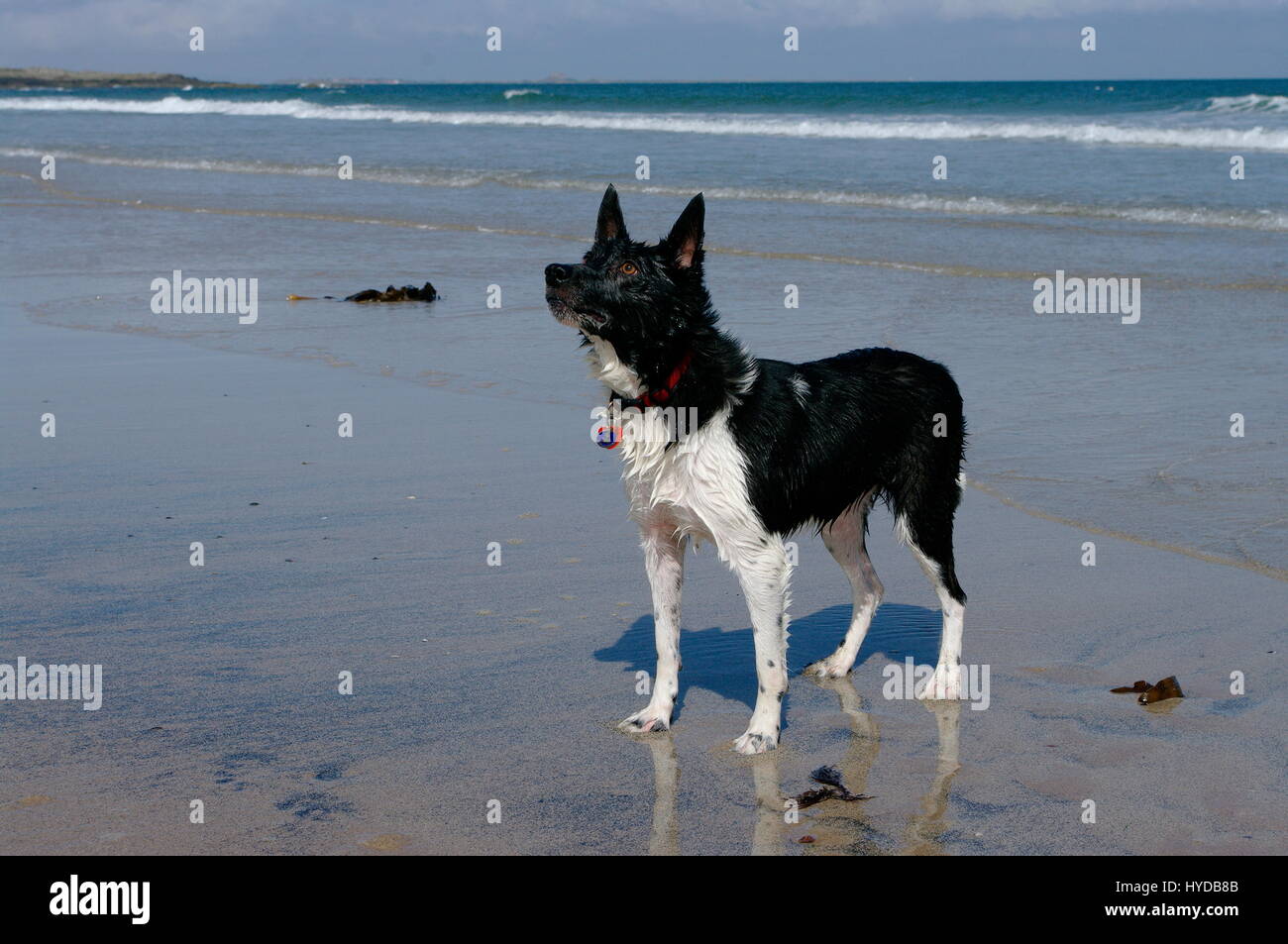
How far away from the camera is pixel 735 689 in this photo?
5.12 metres

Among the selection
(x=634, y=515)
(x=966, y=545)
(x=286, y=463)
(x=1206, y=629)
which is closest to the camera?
(x=634, y=515)

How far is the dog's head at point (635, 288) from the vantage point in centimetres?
421

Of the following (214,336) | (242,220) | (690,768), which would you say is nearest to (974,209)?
(242,220)

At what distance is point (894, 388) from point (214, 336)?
789cm

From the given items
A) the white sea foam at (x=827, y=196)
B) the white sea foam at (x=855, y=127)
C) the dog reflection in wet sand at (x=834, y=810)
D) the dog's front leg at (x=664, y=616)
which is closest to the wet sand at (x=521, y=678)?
the dog reflection in wet sand at (x=834, y=810)

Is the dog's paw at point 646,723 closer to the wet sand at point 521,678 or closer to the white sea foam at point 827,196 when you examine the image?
the wet sand at point 521,678

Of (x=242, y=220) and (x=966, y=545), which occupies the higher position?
(x=242, y=220)

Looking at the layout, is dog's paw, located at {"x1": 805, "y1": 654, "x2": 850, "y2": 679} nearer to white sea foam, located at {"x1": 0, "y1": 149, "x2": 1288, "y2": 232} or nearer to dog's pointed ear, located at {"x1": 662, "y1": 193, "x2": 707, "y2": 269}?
dog's pointed ear, located at {"x1": 662, "y1": 193, "x2": 707, "y2": 269}

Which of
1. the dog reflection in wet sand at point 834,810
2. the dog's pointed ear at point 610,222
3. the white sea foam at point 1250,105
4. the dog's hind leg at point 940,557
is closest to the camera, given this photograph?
the dog reflection in wet sand at point 834,810

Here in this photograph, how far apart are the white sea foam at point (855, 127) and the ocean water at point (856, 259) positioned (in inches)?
10.1

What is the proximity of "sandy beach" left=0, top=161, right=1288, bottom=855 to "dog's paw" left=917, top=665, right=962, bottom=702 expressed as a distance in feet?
0.22

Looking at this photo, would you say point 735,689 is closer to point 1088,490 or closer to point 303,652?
point 303,652

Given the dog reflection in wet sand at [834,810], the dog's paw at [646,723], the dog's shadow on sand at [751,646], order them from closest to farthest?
the dog reflection in wet sand at [834,810], the dog's paw at [646,723], the dog's shadow on sand at [751,646]
